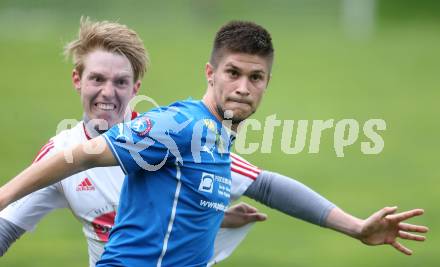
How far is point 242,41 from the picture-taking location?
20.2ft

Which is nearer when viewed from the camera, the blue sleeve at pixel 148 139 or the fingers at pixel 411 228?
the blue sleeve at pixel 148 139

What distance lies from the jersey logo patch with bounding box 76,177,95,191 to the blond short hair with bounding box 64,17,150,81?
78 centimetres

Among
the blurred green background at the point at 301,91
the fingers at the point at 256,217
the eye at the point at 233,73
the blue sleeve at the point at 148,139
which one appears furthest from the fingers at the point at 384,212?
the blurred green background at the point at 301,91

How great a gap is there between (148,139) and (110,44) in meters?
1.68

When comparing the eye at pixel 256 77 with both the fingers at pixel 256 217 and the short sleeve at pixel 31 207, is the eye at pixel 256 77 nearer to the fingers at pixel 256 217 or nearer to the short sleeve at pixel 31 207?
the fingers at pixel 256 217

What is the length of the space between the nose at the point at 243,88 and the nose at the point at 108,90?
4.13 ft

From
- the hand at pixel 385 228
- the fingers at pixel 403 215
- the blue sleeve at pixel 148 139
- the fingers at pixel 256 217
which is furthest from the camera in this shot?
the fingers at pixel 256 217

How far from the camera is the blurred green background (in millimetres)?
13141

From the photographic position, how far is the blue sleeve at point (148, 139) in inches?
223

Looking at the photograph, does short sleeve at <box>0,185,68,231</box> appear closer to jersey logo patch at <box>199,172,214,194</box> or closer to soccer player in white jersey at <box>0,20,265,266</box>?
soccer player in white jersey at <box>0,20,265,266</box>

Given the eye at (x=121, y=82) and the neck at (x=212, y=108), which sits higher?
the eye at (x=121, y=82)

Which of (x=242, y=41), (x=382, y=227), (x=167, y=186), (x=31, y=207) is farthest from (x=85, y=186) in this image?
(x=382, y=227)

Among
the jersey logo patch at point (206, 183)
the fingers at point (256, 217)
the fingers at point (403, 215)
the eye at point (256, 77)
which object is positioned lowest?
the fingers at point (256, 217)

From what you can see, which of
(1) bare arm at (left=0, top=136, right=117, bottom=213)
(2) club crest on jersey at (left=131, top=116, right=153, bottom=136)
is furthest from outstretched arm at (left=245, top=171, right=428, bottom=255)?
(1) bare arm at (left=0, top=136, right=117, bottom=213)
